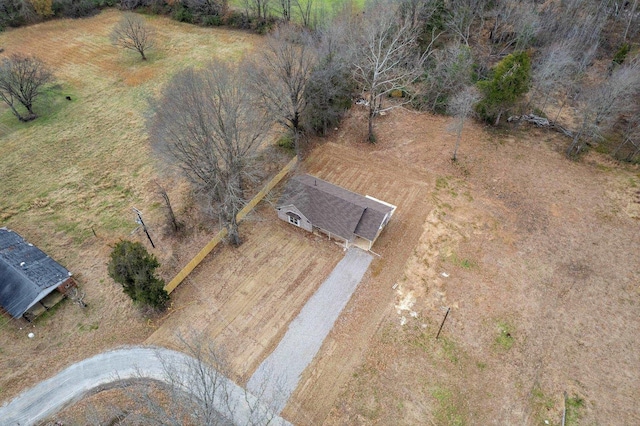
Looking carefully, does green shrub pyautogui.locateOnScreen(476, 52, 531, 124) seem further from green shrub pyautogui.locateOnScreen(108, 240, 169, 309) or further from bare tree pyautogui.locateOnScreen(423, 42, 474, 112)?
green shrub pyautogui.locateOnScreen(108, 240, 169, 309)

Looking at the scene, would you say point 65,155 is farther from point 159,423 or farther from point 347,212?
point 159,423

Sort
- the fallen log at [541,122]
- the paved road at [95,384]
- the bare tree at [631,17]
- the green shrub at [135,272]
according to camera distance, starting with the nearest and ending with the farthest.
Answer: the paved road at [95,384] < the green shrub at [135,272] < the fallen log at [541,122] < the bare tree at [631,17]

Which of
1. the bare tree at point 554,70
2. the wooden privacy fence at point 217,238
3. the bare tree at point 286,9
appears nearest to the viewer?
the wooden privacy fence at point 217,238

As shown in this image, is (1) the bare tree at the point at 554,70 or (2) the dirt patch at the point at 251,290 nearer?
(2) the dirt patch at the point at 251,290

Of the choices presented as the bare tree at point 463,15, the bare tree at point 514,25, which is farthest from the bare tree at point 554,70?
the bare tree at point 463,15

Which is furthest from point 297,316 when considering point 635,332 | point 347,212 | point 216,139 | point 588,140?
point 588,140

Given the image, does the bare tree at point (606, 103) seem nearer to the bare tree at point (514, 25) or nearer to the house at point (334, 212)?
the bare tree at point (514, 25)

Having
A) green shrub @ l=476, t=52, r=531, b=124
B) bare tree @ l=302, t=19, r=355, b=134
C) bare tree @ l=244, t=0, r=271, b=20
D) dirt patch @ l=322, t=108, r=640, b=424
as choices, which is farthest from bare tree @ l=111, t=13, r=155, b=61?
green shrub @ l=476, t=52, r=531, b=124

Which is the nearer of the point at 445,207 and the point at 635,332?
the point at 635,332
